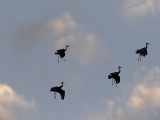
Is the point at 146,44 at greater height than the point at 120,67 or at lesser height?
greater

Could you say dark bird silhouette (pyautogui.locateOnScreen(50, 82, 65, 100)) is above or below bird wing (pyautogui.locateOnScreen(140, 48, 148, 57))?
below

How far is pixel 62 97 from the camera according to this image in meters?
58.6

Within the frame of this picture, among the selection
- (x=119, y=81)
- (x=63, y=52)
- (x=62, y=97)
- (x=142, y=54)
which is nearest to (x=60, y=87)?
(x=62, y=97)

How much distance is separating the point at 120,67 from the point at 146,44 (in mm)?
9048

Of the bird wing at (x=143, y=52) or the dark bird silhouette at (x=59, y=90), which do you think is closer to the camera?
the dark bird silhouette at (x=59, y=90)

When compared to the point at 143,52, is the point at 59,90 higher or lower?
lower

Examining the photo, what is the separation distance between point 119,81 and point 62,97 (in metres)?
12.5

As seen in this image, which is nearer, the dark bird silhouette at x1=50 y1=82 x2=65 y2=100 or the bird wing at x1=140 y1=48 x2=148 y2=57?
the dark bird silhouette at x1=50 y1=82 x2=65 y2=100

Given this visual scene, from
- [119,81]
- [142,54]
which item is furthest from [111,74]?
[142,54]

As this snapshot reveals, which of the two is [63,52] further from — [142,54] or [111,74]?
[142,54]

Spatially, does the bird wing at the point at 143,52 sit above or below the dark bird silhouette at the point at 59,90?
above

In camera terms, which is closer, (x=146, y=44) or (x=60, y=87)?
(x=60, y=87)

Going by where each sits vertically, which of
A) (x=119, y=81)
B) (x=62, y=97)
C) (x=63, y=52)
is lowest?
(x=62, y=97)

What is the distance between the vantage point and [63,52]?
6012cm
